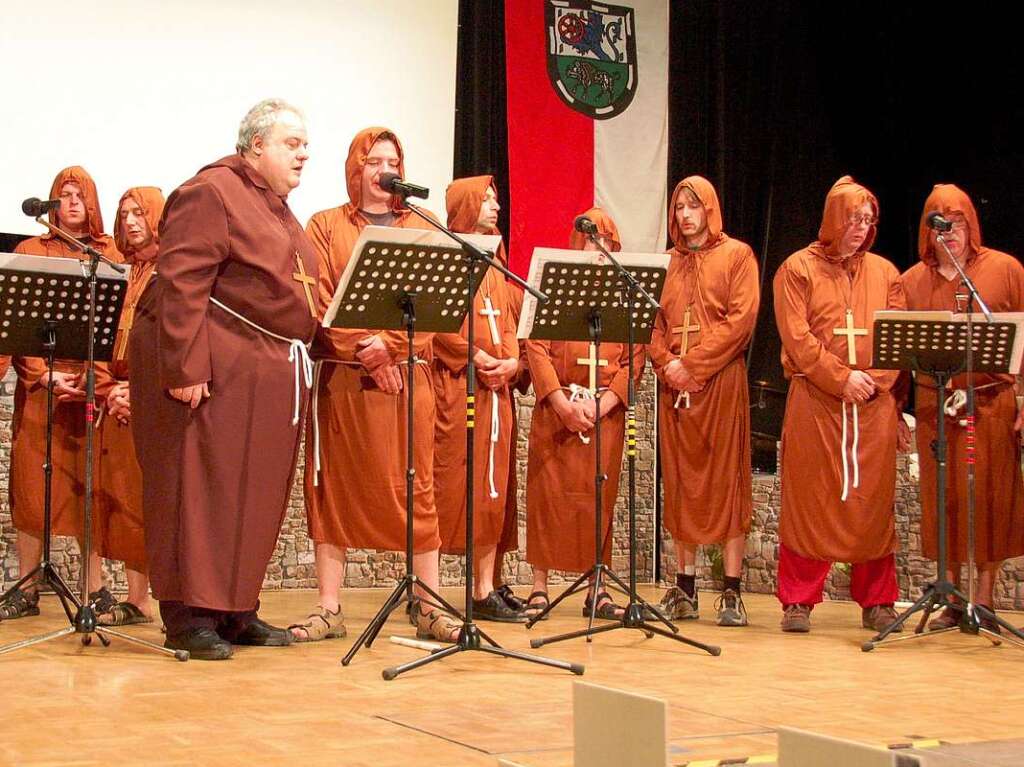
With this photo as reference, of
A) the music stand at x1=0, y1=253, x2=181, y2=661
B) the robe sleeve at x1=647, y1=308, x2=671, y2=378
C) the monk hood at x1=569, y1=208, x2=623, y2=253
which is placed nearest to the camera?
the music stand at x1=0, y1=253, x2=181, y2=661

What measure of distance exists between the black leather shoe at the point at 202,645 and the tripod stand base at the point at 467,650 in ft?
2.48

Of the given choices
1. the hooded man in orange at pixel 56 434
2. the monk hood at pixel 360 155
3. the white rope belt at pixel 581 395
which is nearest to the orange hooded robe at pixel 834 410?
the white rope belt at pixel 581 395

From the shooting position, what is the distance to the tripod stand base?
4719 millimetres

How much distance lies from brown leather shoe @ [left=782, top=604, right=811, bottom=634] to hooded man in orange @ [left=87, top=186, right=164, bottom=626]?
302 centimetres

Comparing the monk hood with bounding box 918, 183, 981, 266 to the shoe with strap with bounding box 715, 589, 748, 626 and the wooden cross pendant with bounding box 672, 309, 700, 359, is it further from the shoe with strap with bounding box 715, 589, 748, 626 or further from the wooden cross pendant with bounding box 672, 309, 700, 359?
the shoe with strap with bounding box 715, 589, 748, 626

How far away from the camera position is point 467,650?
5160mm

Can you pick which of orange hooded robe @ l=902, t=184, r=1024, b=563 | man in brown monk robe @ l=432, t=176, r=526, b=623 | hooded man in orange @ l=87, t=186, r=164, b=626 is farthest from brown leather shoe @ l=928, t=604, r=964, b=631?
hooded man in orange @ l=87, t=186, r=164, b=626

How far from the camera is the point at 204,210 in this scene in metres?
5.26

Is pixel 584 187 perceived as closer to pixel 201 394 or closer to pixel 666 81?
pixel 666 81

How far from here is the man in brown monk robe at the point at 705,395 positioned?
679 centimetres

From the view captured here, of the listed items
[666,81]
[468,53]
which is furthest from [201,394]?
[666,81]

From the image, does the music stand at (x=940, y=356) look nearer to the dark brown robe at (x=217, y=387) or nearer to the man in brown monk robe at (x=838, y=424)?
the man in brown monk robe at (x=838, y=424)

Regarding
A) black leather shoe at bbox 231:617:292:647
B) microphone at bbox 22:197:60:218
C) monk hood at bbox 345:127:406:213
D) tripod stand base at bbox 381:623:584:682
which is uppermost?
monk hood at bbox 345:127:406:213

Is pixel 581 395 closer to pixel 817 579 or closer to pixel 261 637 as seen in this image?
pixel 817 579
